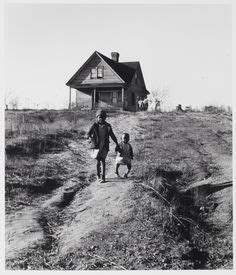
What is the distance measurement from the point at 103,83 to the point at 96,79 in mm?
799

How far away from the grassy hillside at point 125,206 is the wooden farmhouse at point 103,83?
47.7 ft

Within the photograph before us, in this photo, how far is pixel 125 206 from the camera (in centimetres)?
774

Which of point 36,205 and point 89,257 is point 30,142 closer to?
point 36,205

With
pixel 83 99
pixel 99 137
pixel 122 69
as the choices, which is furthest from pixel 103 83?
pixel 99 137

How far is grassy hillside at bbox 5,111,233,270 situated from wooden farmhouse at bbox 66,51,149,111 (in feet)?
47.7

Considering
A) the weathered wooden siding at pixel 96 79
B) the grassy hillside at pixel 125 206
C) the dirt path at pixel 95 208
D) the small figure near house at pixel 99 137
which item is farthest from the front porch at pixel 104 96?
the small figure near house at pixel 99 137

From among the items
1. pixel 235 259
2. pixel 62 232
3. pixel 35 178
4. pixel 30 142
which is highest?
pixel 30 142

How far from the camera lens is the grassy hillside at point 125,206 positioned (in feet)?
20.6

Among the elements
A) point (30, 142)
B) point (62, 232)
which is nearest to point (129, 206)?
point (62, 232)

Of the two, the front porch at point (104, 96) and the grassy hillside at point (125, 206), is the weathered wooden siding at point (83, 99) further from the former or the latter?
the grassy hillside at point (125, 206)

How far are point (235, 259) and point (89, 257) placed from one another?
2.89 metres

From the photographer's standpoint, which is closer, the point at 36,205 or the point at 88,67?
the point at 36,205

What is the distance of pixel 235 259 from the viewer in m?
6.82

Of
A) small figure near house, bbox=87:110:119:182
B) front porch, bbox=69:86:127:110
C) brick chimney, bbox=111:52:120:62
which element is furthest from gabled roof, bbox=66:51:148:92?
small figure near house, bbox=87:110:119:182
